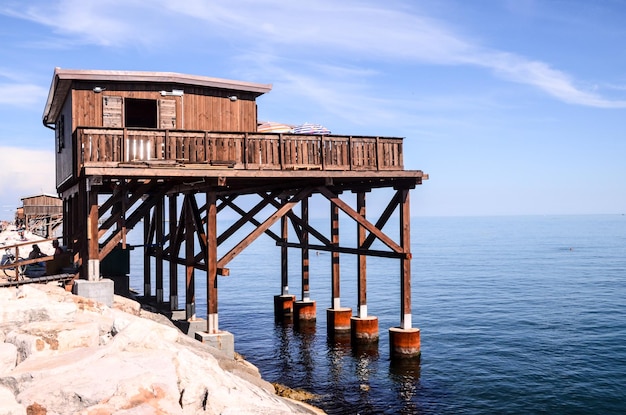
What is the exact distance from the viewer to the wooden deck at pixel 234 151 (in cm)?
1784

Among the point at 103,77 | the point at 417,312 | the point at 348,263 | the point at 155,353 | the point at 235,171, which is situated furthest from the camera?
the point at 348,263

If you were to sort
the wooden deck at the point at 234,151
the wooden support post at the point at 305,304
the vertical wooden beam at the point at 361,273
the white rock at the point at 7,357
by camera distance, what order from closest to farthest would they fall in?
the white rock at the point at 7,357
the wooden deck at the point at 234,151
the vertical wooden beam at the point at 361,273
the wooden support post at the point at 305,304

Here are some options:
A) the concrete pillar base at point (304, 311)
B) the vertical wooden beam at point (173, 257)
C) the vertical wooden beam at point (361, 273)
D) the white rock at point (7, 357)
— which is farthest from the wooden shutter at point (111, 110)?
the concrete pillar base at point (304, 311)

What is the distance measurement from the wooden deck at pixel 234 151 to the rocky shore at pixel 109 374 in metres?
5.76

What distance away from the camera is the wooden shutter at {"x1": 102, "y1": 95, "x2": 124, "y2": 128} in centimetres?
2083

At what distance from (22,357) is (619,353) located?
73.2 feet

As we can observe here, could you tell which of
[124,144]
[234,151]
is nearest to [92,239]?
[124,144]

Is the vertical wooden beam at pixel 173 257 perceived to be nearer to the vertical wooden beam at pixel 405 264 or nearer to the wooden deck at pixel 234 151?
the wooden deck at pixel 234 151

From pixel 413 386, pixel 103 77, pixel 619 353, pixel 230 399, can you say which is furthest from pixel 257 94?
pixel 619 353

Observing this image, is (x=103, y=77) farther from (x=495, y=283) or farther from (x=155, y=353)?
(x=495, y=283)

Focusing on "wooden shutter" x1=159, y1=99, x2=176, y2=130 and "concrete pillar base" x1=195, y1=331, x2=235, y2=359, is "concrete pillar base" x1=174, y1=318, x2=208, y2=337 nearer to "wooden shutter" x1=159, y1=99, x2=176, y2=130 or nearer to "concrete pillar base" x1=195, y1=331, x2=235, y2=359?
"concrete pillar base" x1=195, y1=331, x2=235, y2=359

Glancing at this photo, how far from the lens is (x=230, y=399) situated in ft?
33.9

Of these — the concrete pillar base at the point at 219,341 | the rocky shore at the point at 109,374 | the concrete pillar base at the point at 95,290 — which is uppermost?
the concrete pillar base at the point at 95,290

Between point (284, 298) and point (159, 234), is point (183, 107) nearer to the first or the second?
point (159, 234)
